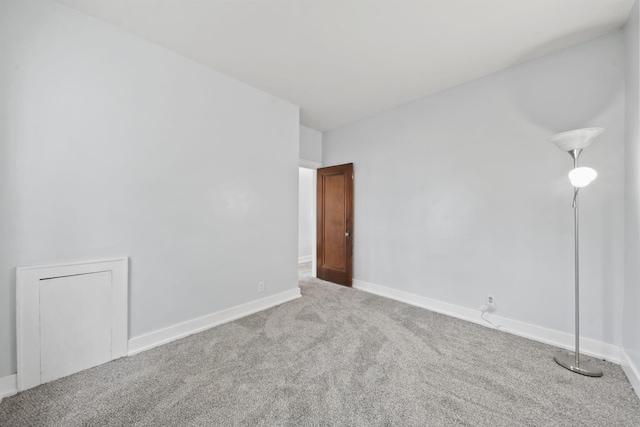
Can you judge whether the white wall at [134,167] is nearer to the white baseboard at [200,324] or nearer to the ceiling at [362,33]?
the white baseboard at [200,324]

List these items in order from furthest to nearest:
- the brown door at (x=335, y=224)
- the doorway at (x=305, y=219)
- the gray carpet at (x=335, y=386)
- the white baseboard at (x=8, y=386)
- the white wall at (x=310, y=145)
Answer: the doorway at (x=305, y=219), the white wall at (x=310, y=145), the brown door at (x=335, y=224), the white baseboard at (x=8, y=386), the gray carpet at (x=335, y=386)

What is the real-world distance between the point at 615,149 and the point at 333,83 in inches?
111

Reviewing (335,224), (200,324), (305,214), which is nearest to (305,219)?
(305,214)

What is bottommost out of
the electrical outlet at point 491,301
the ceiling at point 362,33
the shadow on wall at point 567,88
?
the electrical outlet at point 491,301

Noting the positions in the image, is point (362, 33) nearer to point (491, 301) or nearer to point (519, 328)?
point (491, 301)

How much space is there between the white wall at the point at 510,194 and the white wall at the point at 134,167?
76.8 inches

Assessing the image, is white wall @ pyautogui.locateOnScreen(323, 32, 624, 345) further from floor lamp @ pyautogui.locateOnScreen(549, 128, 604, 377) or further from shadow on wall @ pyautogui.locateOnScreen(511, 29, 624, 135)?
floor lamp @ pyautogui.locateOnScreen(549, 128, 604, 377)

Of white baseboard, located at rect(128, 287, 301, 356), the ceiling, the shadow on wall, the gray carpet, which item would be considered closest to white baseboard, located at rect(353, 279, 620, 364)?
the gray carpet

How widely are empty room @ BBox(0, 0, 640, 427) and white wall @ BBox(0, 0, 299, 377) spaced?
0.02m

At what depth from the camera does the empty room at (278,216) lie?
1.68m

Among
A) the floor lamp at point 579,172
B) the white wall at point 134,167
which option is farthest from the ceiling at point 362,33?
the floor lamp at point 579,172

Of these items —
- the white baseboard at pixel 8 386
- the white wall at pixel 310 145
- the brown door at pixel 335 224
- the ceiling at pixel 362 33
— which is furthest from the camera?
the white wall at pixel 310 145

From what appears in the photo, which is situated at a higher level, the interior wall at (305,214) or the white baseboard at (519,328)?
the interior wall at (305,214)

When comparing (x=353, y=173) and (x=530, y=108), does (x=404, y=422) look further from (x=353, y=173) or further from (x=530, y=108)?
(x=353, y=173)
